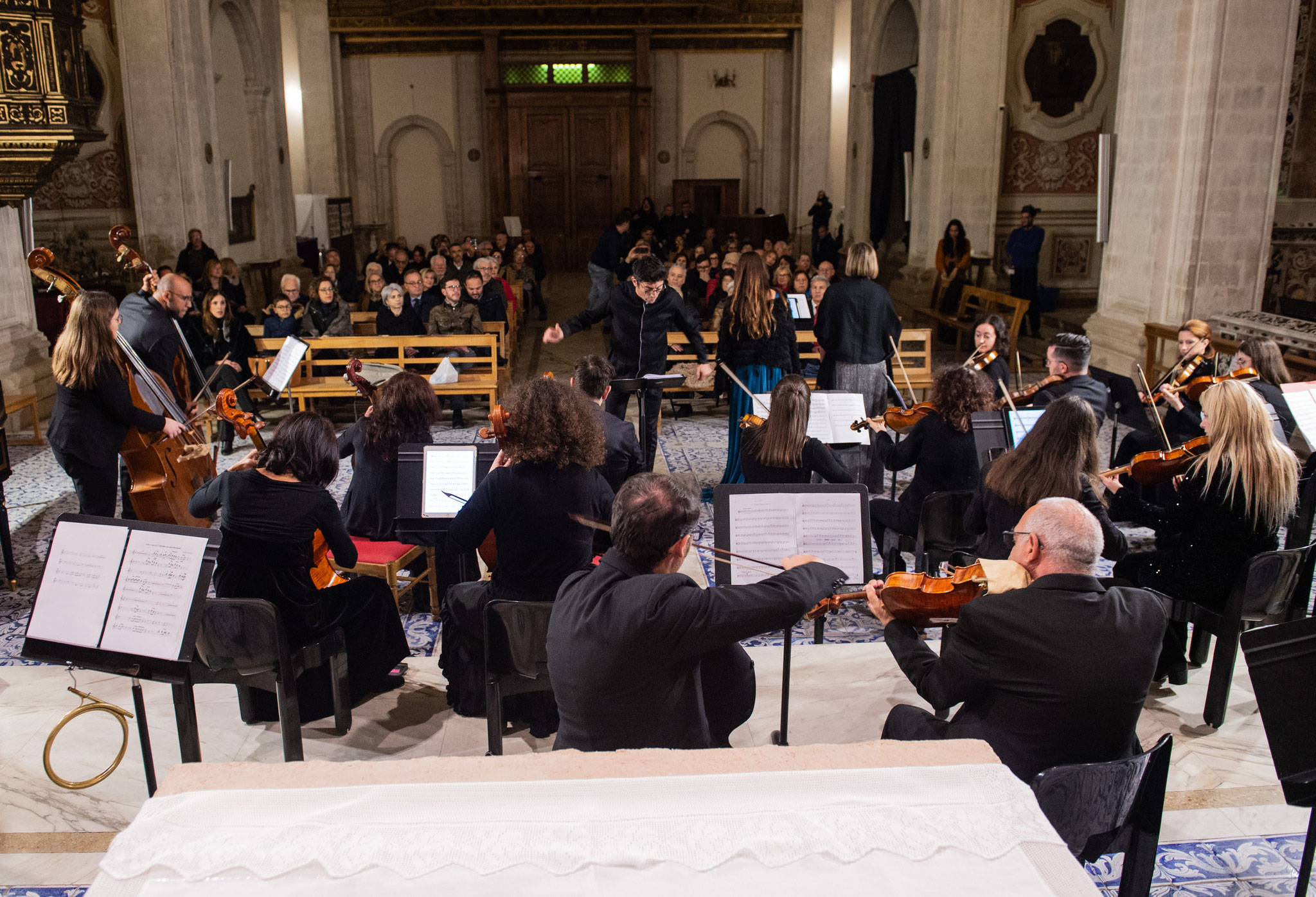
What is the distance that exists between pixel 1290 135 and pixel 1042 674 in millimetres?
10328

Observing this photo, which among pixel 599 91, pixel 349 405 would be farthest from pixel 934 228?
pixel 599 91

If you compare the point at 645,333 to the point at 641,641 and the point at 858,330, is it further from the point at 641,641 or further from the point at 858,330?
the point at 641,641

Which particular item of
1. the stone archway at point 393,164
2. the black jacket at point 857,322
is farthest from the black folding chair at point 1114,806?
the stone archway at point 393,164

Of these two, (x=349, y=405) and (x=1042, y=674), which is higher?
(x=1042, y=674)

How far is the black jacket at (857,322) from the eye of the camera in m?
6.52

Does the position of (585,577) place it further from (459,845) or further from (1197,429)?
(1197,429)

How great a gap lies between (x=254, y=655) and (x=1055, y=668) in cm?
234

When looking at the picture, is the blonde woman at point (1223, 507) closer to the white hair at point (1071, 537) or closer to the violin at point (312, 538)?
the white hair at point (1071, 537)

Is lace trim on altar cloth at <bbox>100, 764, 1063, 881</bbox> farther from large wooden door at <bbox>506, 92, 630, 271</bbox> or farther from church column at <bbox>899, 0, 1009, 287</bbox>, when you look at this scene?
large wooden door at <bbox>506, 92, 630, 271</bbox>

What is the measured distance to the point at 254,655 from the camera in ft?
10.6

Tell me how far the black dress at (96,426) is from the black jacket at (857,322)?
3921 mm

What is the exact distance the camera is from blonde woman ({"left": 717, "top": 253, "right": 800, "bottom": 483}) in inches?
241

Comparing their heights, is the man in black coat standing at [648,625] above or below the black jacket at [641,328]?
below

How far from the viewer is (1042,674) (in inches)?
94.3
